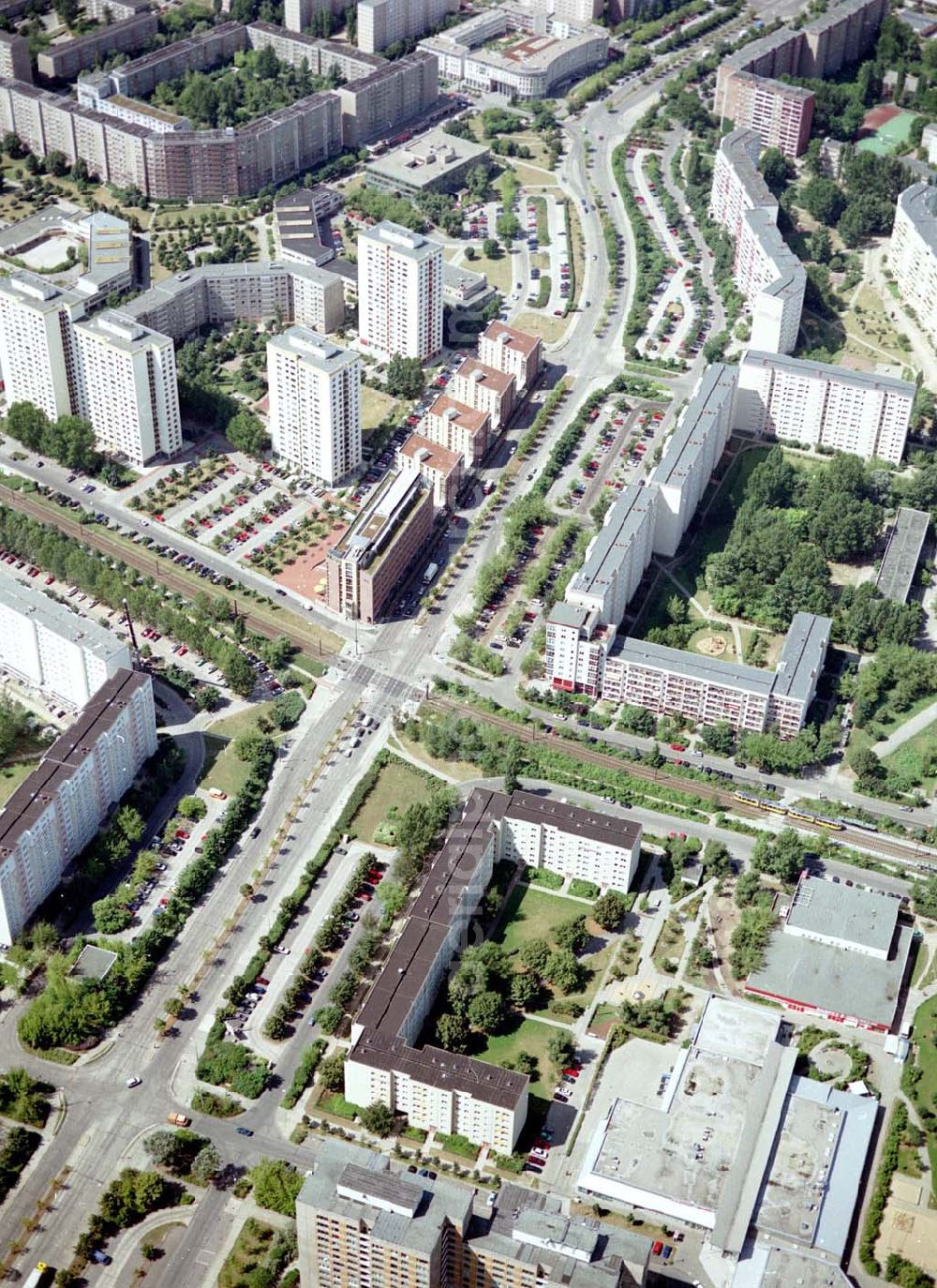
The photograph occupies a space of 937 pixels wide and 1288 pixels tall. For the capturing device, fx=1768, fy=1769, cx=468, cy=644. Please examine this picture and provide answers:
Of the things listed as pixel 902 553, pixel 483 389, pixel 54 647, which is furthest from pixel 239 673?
pixel 902 553

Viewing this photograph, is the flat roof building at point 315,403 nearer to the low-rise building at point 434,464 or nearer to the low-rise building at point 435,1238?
the low-rise building at point 434,464

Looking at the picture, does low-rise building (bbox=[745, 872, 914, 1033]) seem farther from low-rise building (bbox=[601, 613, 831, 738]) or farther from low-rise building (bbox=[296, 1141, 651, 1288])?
low-rise building (bbox=[296, 1141, 651, 1288])

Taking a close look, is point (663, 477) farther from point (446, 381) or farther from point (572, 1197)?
point (572, 1197)

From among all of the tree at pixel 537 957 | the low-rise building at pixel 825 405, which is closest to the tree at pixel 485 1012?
the tree at pixel 537 957

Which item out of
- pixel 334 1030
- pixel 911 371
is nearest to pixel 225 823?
pixel 334 1030

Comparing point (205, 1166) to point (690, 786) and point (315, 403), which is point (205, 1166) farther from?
point (315, 403)

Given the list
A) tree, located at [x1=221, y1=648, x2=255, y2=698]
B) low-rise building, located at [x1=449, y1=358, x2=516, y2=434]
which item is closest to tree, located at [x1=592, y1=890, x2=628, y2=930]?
tree, located at [x1=221, y1=648, x2=255, y2=698]
